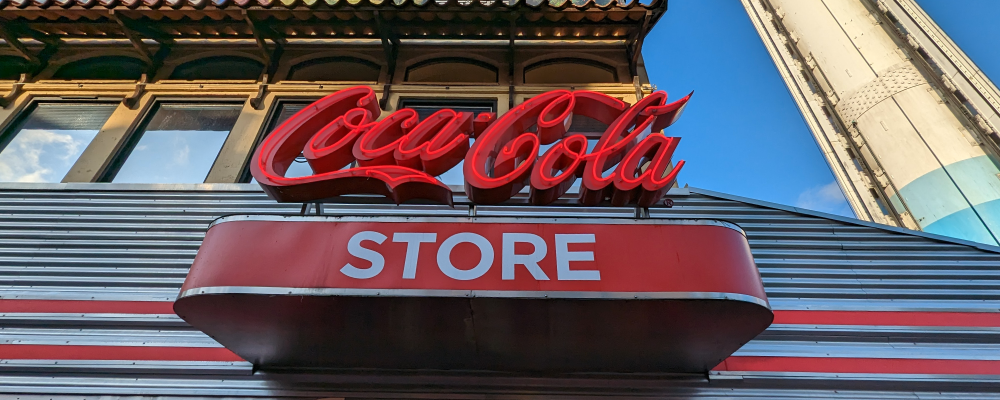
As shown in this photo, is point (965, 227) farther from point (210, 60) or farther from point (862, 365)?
point (210, 60)

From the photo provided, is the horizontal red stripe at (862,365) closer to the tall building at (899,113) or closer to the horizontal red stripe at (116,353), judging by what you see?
the horizontal red stripe at (116,353)

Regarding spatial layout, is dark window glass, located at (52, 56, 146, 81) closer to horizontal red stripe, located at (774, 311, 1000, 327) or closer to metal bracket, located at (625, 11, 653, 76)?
metal bracket, located at (625, 11, 653, 76)

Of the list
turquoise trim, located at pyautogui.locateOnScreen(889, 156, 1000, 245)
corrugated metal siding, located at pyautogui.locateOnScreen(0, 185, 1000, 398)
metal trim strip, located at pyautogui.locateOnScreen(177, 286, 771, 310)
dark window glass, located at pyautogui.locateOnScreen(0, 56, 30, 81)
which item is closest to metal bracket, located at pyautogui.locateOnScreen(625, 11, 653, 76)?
corrugated metal siding, located at pyautogui.locateOnScreen(0, 185, 1000, 398)

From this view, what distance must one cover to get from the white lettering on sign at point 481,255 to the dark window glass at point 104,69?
22.2 ft

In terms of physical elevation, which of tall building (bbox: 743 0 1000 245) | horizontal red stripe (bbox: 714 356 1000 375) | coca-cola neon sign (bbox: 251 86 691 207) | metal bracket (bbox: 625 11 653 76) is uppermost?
tall building (bbox: 743 0 1000 245)

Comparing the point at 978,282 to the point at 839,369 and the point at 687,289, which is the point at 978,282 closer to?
the point at 839,369

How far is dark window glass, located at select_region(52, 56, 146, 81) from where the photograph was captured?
8.51 metres

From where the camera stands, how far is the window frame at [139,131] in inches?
285

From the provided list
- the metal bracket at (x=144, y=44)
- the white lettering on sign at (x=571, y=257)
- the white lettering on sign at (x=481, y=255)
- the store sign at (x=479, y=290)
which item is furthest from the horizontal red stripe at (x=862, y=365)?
the metal bracket at (x=144, y=44)

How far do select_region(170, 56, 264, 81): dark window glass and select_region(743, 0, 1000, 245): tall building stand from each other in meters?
17.0

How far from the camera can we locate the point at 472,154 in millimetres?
5004

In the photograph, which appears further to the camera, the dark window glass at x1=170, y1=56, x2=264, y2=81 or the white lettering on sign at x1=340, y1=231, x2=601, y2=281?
the dark window glass at x1=170, y1=56, x2=264, y2=81

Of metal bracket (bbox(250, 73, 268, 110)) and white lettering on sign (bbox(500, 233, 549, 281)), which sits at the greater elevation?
metal bracket (bbox(250, 73, 268, 110))

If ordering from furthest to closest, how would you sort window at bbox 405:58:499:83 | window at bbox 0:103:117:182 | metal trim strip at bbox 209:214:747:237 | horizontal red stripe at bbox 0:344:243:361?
window at bbox 405:58:499:83 → window at bbox 0:103:117:182 → horizontal red stripe at bbox 0:344:243:361 → metal trim strip at bbox 209:214:747:237
